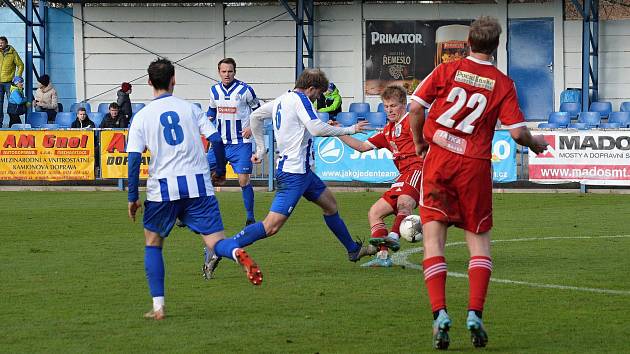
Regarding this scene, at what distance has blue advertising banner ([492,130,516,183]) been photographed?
71.0 feet

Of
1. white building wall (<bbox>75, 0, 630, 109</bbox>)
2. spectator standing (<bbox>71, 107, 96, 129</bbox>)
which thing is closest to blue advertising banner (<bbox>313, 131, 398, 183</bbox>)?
spectator standing (<bbox>71, 107, 96, 129</bbox>)

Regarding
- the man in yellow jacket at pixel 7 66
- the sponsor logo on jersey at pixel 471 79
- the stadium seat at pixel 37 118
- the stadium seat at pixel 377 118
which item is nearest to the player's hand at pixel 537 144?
the sponsor logo on jersey at pixel 471 79

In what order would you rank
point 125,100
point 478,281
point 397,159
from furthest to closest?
point 125,100 < point 397,159 < point 478,281

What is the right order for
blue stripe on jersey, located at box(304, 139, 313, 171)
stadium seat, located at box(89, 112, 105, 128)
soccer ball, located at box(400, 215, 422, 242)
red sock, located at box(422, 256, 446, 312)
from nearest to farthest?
red sock, located at box(422, 256, 446, 312) → soccer ball, located at box(400, 215, 422, 242) → blue stripe on jersey, located at box(304, 139, 313, 171) → stadium seat, located at box(89, 112, 105, 128)

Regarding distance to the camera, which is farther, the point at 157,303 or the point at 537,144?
the point at 157,303

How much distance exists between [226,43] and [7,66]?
6.28 metres

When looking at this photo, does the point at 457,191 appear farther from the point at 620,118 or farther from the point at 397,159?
the point at 620,118

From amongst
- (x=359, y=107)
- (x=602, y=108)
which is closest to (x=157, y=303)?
(x=359, y=107)

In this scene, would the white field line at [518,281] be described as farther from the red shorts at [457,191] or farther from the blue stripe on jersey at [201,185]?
the blue stripe on jersey at [201,185]

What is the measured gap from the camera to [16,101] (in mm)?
28469

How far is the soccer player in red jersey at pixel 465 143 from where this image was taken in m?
7.48

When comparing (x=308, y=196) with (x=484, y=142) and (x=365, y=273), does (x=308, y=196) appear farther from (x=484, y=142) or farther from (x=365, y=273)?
(x=484, y=142)

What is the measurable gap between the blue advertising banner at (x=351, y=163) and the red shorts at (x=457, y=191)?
14.5 metres

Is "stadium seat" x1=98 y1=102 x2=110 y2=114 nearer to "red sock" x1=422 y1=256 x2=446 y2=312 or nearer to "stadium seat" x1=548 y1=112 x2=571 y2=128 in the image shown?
"stadium seat" x1=548 y1=112 x2=571 y2=128
